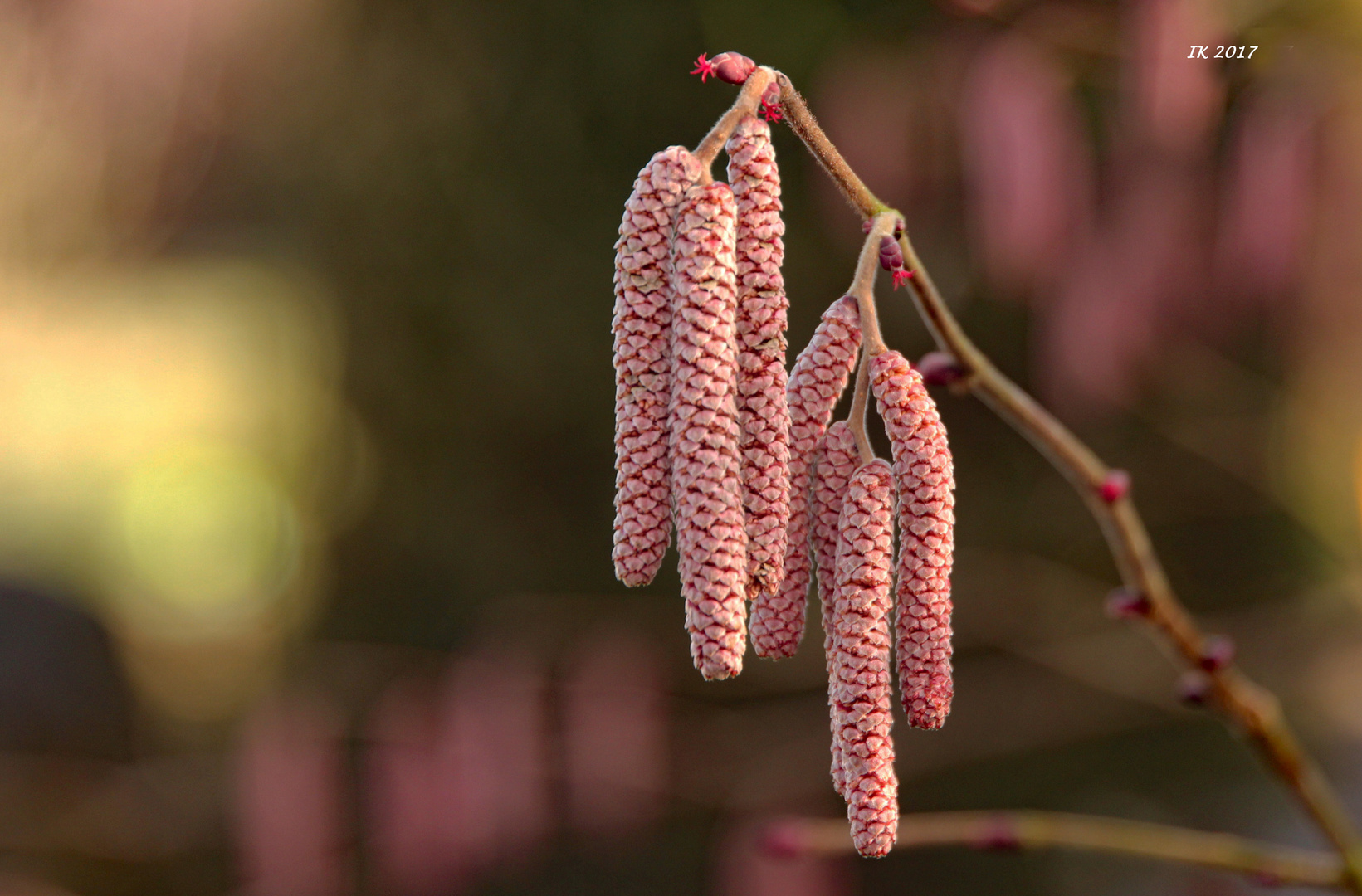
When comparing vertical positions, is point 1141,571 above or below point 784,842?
above

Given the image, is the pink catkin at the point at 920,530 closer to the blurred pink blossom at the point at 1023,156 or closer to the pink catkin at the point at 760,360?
the pink catkin at the point at 760,360

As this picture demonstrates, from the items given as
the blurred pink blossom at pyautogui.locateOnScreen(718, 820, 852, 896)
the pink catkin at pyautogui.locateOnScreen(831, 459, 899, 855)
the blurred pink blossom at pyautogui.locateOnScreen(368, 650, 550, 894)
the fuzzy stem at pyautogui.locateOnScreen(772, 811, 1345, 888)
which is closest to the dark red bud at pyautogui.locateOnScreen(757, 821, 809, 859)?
the fuzzy stem at pyautogui.locateOnScreen(772, 811, 1345, 888)

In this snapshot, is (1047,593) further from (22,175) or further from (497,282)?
(22,175)

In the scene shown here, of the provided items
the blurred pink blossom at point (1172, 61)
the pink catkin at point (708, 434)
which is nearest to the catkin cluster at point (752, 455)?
the pink catkin at point (708, 434)

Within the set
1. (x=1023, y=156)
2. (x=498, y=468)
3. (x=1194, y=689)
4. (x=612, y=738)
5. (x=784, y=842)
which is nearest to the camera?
(x=1194, y=689)

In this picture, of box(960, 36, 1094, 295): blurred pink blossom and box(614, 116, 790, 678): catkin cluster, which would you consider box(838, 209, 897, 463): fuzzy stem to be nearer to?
box(614, 116, 790, 678): catkin cluster

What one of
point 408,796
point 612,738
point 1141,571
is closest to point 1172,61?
point 1141,571

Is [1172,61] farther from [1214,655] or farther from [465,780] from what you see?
[465,780]
